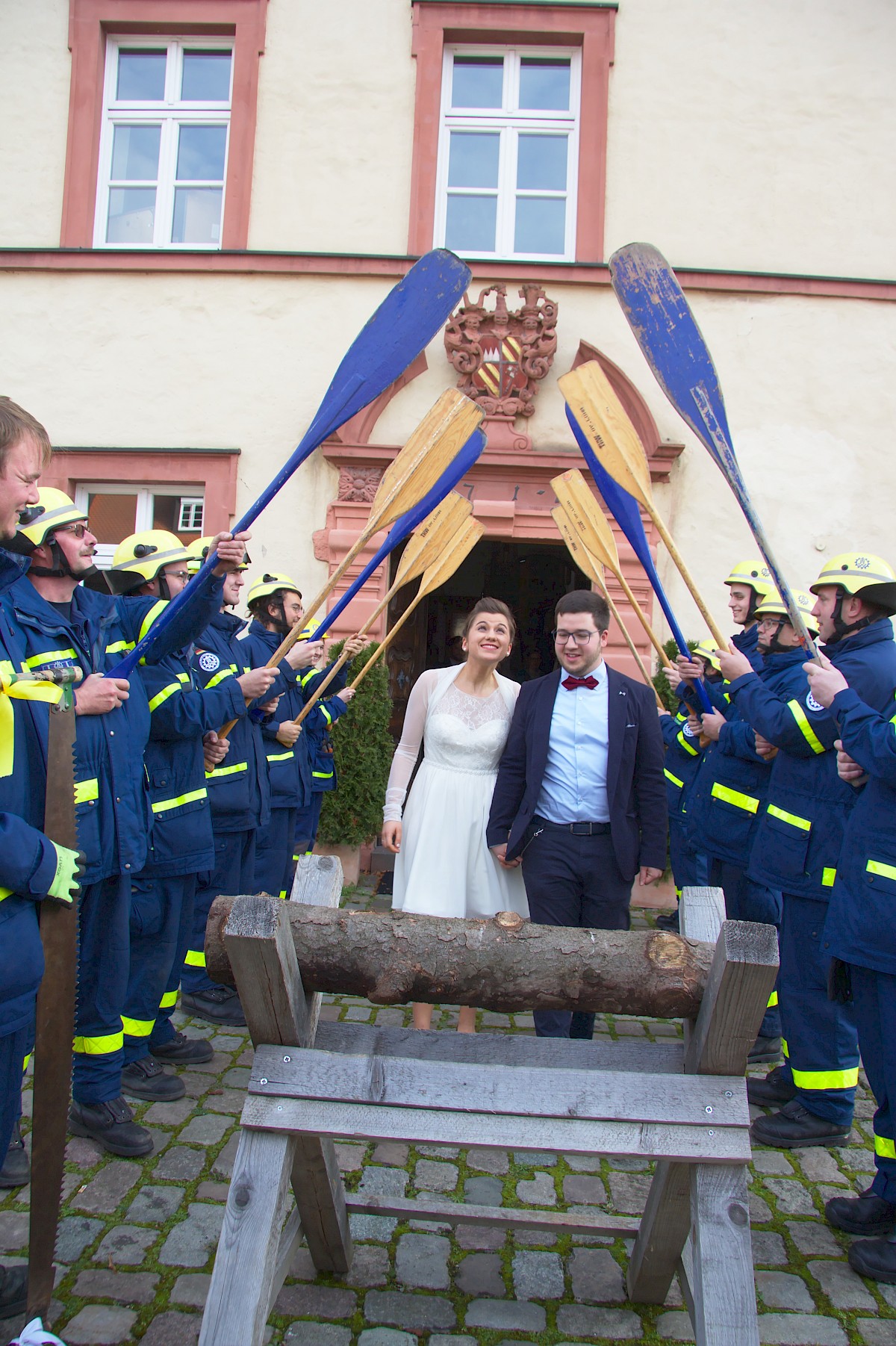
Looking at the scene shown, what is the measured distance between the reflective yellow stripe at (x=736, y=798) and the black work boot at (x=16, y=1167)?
3.20 meters

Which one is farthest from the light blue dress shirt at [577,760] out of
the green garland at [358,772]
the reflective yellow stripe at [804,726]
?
the green garland at [358,772]

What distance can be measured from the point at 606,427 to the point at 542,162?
557 cm

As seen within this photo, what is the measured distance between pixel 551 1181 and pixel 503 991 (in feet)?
5.09

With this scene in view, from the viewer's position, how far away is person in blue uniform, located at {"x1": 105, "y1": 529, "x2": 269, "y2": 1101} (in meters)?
3.78

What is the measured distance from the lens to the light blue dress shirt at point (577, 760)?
12.5ft

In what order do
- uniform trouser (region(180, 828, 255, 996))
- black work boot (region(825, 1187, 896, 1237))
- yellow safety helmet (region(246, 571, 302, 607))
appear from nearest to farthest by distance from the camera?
1. black work boot (region(825, 1187, 896, 1237))
2. uniform trouser (region(180, 828, 255, 996))
3. yellow safety helmet (region(246, 571, 302, 607))

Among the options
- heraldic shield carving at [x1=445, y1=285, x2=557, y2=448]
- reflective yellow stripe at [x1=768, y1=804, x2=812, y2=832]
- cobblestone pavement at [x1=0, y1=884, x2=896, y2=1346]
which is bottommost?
cobblestone pavement at [x1=0, y1=884, x2=896, y2=1346]

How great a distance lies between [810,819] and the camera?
12.4 ft

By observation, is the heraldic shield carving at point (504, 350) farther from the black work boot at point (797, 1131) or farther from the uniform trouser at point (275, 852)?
the black work boot at point (797, 1131)

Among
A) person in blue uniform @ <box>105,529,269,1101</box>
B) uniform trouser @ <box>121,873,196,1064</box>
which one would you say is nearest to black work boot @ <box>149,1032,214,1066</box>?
person in blue uniform @ <box>105,529,269,1101</box>

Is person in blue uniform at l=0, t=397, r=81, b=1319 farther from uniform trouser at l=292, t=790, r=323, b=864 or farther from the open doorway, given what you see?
the open doorway

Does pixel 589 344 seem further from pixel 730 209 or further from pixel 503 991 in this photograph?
pixel 503 991

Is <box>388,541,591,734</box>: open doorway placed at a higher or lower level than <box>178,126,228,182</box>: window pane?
lower

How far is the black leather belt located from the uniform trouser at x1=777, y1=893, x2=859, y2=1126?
2.65 ft
